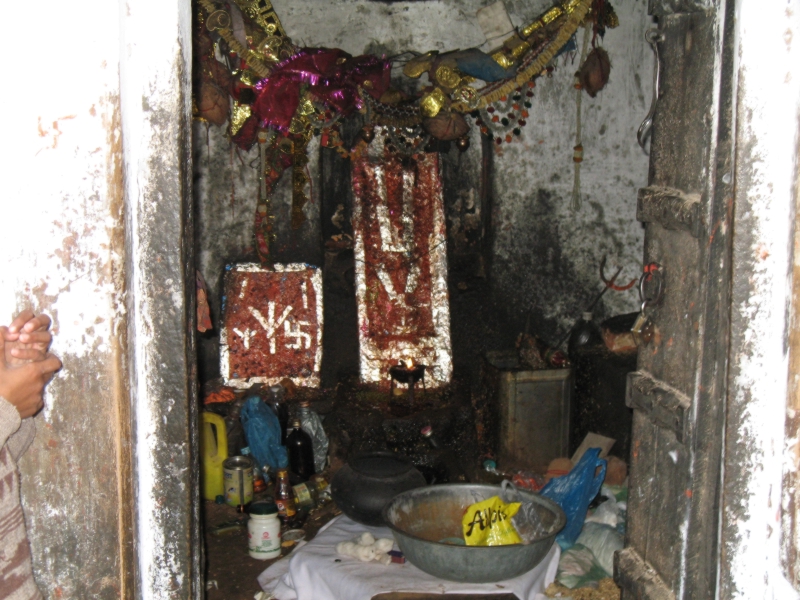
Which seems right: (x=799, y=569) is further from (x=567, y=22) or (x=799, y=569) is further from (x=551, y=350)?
(x=567, y=22)

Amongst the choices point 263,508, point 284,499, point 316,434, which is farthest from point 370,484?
point 316,434

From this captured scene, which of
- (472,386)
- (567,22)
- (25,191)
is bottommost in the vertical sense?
(472,386)

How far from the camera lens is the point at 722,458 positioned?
1.91 m

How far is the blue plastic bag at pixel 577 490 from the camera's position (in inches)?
152

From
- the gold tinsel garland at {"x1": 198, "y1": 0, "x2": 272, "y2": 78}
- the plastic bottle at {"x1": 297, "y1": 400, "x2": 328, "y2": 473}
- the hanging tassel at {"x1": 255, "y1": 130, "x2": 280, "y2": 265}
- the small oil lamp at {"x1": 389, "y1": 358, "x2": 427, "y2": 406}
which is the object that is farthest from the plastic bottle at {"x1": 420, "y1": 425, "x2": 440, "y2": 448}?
the gold tinsel garland at {"x1": 198, "y1": 0, "x2": 272, "y2": 78}

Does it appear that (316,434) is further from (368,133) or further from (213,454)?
(368,133)

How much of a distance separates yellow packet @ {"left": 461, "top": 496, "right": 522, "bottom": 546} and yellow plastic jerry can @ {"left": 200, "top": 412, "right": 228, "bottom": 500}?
2.22 m

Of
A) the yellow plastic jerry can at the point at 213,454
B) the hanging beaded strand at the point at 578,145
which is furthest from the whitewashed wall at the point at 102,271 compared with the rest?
the hanging beaded strand at the point at 578,145

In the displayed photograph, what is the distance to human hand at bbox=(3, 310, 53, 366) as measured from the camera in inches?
61.7

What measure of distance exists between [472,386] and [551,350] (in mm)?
605

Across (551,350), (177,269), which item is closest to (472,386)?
(551,350)

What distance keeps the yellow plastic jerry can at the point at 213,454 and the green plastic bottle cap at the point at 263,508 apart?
31.2 inches

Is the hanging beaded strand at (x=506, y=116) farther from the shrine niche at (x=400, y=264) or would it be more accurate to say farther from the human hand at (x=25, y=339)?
the human hand at (x=25, y=339)

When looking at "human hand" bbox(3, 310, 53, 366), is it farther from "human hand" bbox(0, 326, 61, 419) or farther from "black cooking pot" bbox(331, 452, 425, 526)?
"black cooking pot" bbox(331, 452, 425, 526)
